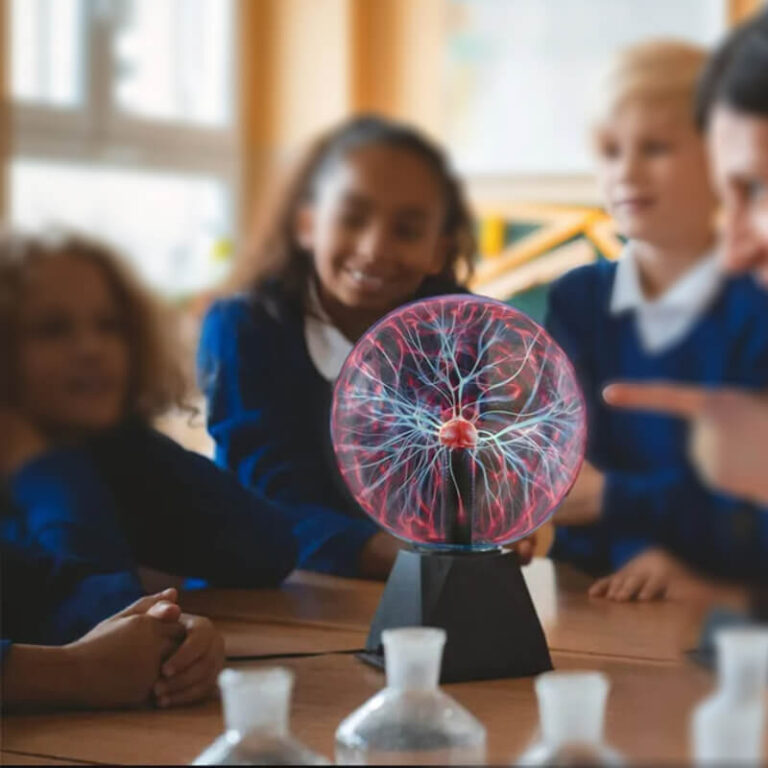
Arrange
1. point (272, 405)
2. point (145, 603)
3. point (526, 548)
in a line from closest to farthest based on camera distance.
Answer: point (145, 603)
point (272, 405)
point (526, 548)

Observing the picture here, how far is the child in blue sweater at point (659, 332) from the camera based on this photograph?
1.57 feet

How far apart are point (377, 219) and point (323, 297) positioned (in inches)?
4.6

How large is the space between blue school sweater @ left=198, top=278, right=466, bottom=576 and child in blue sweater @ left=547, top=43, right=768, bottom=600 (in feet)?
1.04

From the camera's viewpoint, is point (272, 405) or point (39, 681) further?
point (272, 405)

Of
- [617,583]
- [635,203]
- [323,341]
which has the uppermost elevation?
[635,203]

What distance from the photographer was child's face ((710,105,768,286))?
0.49 metres

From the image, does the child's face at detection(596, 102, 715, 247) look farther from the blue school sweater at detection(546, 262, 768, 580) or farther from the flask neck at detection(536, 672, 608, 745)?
the flask neck at detection(536, 672, 608, 745)

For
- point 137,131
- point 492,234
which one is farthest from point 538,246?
point 137,131

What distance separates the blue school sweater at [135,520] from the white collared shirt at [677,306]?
0.95 feet

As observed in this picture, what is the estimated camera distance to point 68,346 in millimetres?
604

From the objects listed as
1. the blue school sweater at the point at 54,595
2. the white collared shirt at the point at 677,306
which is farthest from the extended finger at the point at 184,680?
the white collared shirt at the point at 677,306

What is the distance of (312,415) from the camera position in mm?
978

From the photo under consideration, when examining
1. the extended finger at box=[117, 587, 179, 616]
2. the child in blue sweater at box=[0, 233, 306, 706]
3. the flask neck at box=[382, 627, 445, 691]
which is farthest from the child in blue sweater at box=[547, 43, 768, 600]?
the extended finger at box=[117, 587, 179, 616]

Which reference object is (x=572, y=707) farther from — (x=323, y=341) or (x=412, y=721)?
(x=323, y=341)
